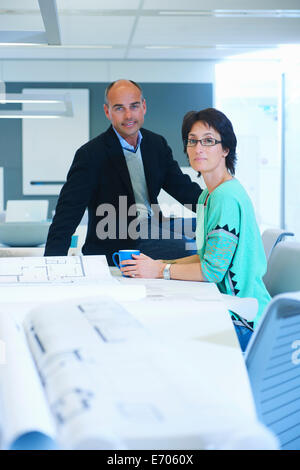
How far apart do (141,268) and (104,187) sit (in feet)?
2.48

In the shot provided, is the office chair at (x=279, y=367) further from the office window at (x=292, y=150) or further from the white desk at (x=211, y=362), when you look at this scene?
the office window at (x=292, y=150)

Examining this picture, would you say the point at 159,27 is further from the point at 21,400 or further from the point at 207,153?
the point at 21,400

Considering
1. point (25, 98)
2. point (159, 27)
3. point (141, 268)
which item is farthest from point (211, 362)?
point (159, 27)

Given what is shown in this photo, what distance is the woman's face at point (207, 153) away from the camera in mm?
1758

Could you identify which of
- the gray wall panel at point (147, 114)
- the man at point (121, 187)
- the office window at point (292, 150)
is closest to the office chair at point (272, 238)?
the man at point (121, 187)

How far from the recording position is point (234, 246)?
1.56m

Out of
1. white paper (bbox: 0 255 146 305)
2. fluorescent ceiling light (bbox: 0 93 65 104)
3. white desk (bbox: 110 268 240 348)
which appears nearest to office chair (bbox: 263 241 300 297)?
white paper (bbox: 0 255 146 305)

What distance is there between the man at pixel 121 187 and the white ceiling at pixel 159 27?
9.53ft

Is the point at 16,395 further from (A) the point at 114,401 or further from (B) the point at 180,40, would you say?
(B) the point at 180,40

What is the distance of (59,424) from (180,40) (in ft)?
20.4

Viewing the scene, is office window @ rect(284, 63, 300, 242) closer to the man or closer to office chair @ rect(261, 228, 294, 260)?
office chair @ rect(261, 228, 294, 260)

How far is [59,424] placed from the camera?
0.52 metres

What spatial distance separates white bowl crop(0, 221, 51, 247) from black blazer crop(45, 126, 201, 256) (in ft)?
3.63

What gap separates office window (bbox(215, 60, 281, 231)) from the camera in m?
7.34
